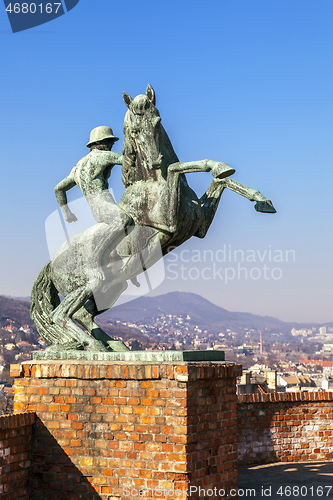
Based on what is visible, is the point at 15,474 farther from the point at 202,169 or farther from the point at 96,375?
the point at 202,169

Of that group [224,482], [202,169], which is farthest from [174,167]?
[224,482]

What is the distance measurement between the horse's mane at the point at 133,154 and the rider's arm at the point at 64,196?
0.75 metres

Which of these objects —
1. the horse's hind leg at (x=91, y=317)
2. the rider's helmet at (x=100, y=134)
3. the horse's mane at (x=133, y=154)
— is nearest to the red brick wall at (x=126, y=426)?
the horse's hind leg at (x=91, y=317)

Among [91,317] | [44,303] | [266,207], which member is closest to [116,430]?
[91,317]

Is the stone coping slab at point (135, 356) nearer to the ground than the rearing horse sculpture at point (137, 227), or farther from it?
nearer to the ground

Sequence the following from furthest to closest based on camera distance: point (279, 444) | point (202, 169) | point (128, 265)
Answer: point (279, 444), point (128, 265), point (202, 169)

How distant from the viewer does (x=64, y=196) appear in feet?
19.8

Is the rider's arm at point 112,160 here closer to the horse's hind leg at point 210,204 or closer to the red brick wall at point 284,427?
the horse's hind leg at point 210,204

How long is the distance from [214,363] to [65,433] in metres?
1.56

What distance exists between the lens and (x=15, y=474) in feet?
16.2

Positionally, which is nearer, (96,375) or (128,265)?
(96,375)

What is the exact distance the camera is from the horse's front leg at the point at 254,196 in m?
5.12

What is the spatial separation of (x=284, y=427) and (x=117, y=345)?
167 inches

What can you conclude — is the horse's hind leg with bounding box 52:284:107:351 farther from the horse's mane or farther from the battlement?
the horse's mane
